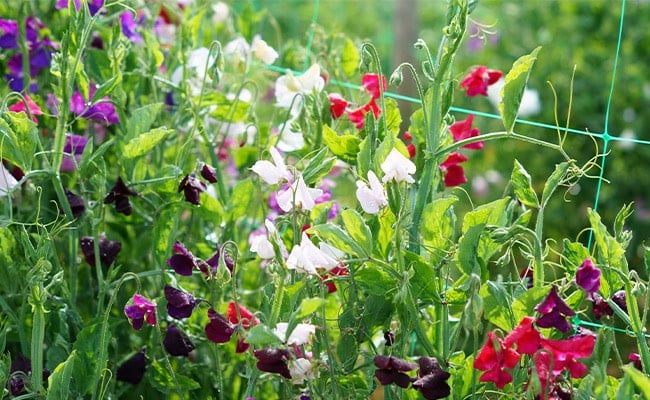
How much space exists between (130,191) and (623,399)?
0.73m

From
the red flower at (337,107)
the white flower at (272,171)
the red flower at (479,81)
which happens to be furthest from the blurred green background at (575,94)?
the white flower at (272,171)

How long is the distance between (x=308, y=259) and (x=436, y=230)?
0.19 metres

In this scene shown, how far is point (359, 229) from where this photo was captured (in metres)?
1.20

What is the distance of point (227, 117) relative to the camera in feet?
5.61

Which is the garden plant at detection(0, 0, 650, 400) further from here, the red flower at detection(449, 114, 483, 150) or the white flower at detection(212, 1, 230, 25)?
the white flower at detection(212, 1, 230, 25)

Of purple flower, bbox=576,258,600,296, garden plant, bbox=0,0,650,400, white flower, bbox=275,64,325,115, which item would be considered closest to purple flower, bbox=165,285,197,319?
garden plant, bbox=0,0,650,400

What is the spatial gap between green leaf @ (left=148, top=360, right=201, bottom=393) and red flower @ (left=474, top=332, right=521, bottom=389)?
448 mm

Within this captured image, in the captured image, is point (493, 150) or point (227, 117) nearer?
point (227, 117)

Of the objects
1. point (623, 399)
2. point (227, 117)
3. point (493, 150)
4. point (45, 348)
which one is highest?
point (227, 117)

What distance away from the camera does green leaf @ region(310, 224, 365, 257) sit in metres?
1.18

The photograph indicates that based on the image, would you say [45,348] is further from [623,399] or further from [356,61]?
[623,399]

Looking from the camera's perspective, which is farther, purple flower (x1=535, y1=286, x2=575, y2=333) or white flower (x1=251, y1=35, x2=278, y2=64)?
white flower (x1=251, y1=35, x2=278, y2=64)

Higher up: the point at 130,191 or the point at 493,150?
the point at 130,191

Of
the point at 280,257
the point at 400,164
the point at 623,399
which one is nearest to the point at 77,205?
the point at 280,257
